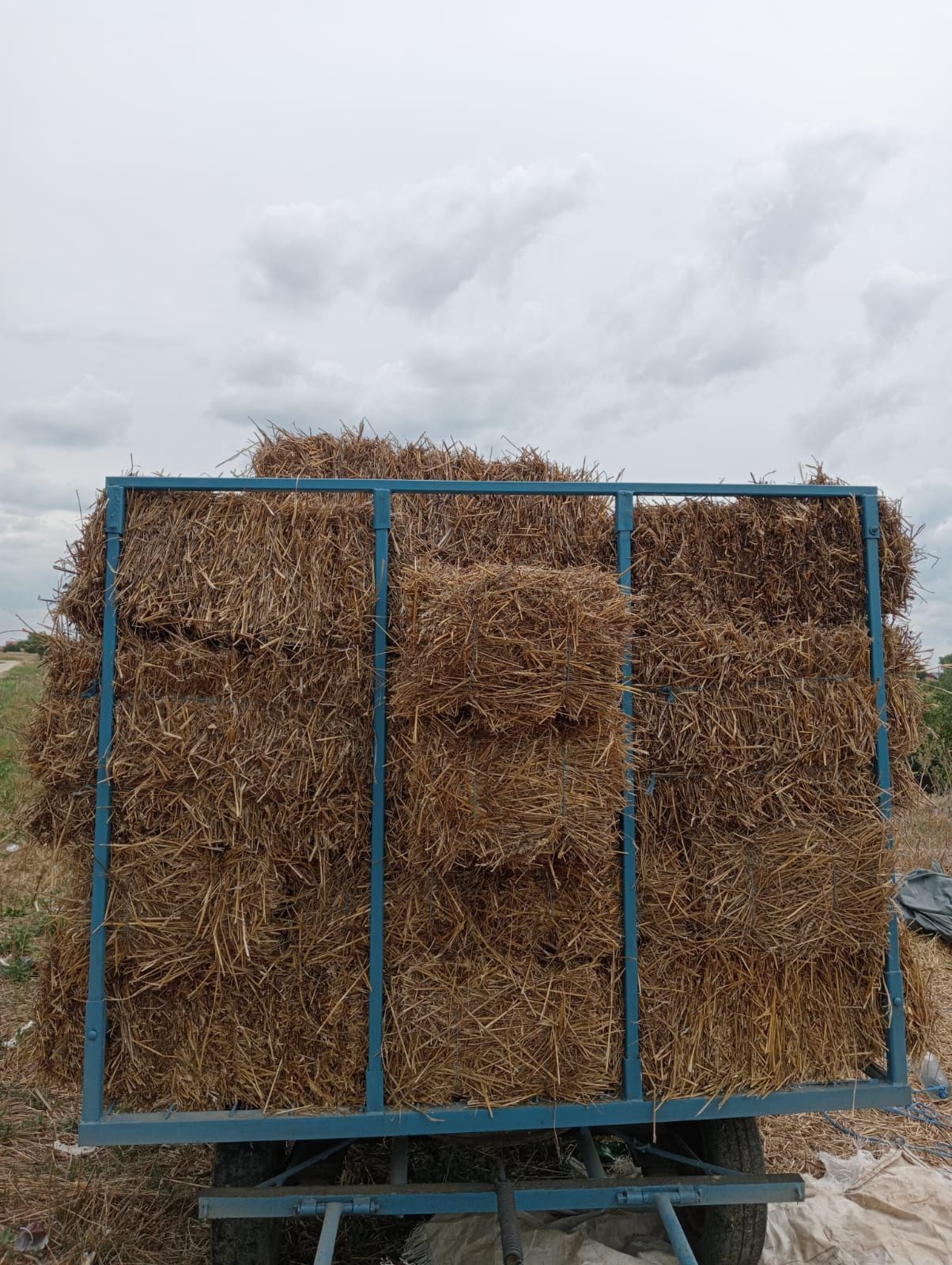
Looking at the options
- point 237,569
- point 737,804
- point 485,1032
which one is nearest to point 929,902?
point 737,804

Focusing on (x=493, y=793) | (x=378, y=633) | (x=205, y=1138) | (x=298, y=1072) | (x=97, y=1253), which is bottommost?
(x=97, y=1253)

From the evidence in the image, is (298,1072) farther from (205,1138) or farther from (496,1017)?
(496,1017)

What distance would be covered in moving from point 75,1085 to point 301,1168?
3.37 ft

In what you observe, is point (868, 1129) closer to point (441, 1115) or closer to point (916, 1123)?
point (916, 1123)

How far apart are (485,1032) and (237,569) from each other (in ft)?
6.95

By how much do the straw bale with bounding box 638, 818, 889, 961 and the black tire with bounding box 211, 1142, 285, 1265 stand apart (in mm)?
1928

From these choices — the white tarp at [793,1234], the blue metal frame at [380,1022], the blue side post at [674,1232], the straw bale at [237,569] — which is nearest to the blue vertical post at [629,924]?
the blue metal frame at [380,1022]

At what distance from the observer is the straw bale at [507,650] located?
3094 millimetres

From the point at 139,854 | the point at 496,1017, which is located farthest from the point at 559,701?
the point at 139,854

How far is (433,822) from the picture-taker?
3.14 metres

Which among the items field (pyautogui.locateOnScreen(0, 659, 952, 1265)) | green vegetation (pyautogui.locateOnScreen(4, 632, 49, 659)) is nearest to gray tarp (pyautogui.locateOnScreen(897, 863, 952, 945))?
field (pyautogui.locateOnScreen(0, 659, 952, 1265))

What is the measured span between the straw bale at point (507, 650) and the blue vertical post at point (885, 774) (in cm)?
135

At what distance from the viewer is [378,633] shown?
345cm

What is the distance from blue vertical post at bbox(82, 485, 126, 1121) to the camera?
3377 mm
